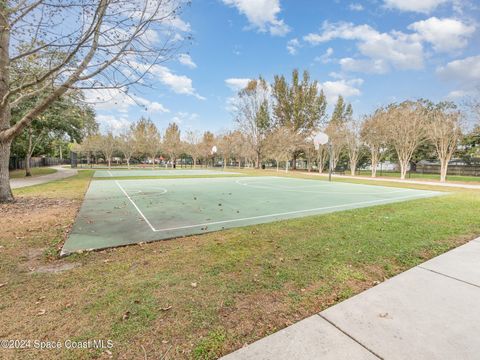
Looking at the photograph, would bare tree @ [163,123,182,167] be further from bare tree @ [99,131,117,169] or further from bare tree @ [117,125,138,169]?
bare tree @ [99,131,117,169]

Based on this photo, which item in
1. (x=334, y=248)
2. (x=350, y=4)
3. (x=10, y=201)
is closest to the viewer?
(x=334, y=248)

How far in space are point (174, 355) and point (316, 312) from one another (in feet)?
4.28

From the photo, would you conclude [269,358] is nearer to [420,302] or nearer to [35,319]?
[420,302]

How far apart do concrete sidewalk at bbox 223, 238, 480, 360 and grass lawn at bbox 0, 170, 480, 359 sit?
0.16 meters

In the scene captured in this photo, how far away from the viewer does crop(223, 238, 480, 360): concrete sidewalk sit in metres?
1.74

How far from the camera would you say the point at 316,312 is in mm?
2268

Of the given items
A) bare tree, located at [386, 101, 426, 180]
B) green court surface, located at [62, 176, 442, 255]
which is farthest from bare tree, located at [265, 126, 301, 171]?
green court surface, located at [62, 176, 442, 255]

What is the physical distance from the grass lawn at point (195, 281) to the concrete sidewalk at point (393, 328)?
156 mm

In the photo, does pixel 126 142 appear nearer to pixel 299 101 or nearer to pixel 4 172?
pixel 299 101

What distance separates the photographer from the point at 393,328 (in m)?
2.01

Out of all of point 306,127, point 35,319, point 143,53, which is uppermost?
point 306,127

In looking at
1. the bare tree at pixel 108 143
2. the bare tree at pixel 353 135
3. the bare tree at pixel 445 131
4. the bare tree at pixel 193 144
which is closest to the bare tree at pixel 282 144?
the bare tree at pixel 353 135

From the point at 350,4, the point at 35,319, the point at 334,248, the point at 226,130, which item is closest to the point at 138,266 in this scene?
the point at 35,319

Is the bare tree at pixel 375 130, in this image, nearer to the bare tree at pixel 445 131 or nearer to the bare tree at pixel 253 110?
the bare tree at pixel 445 131
